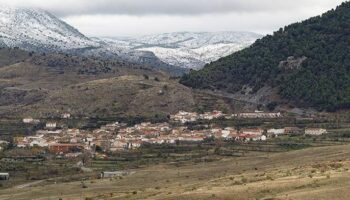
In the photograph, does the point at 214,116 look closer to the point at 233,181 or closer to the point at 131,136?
the point at 131,136

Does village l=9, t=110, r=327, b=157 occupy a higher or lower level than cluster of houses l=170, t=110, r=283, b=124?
lower

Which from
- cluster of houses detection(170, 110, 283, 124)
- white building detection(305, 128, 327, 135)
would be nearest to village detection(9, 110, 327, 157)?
white building detection(305, 128, 327, 135)

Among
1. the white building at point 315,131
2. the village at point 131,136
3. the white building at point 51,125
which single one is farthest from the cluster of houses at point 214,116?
the white building at point 51,125

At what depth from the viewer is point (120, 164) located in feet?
436

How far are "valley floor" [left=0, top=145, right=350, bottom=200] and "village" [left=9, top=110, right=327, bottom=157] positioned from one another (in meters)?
30.1

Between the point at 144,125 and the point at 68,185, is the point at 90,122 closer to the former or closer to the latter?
the point at 144,125

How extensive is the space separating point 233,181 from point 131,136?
3717 inches

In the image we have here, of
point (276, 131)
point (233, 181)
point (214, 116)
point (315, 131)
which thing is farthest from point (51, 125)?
point (233, 181)

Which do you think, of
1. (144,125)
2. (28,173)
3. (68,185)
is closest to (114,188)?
(68,185)

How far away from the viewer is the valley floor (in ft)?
194

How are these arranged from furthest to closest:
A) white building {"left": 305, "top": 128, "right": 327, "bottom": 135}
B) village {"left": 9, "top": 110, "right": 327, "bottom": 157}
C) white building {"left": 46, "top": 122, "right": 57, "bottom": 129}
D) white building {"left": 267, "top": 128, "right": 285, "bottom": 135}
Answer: white building {"left": 46, "top": 122, "right": 57, "bottom": 129} < white building {"left": 267, "top": 128, "right": 285, "bottom": 135} < village {"left": 9, "top": 110, "right": 327, "bottom": 157} < white building {"left": 305, "top": 128, "right": 327, "bottom": 135}

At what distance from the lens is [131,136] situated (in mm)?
167500

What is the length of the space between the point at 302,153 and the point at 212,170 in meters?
19.0

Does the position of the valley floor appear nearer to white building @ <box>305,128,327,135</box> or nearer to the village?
white building @ <box>305,128,327,135</box>
